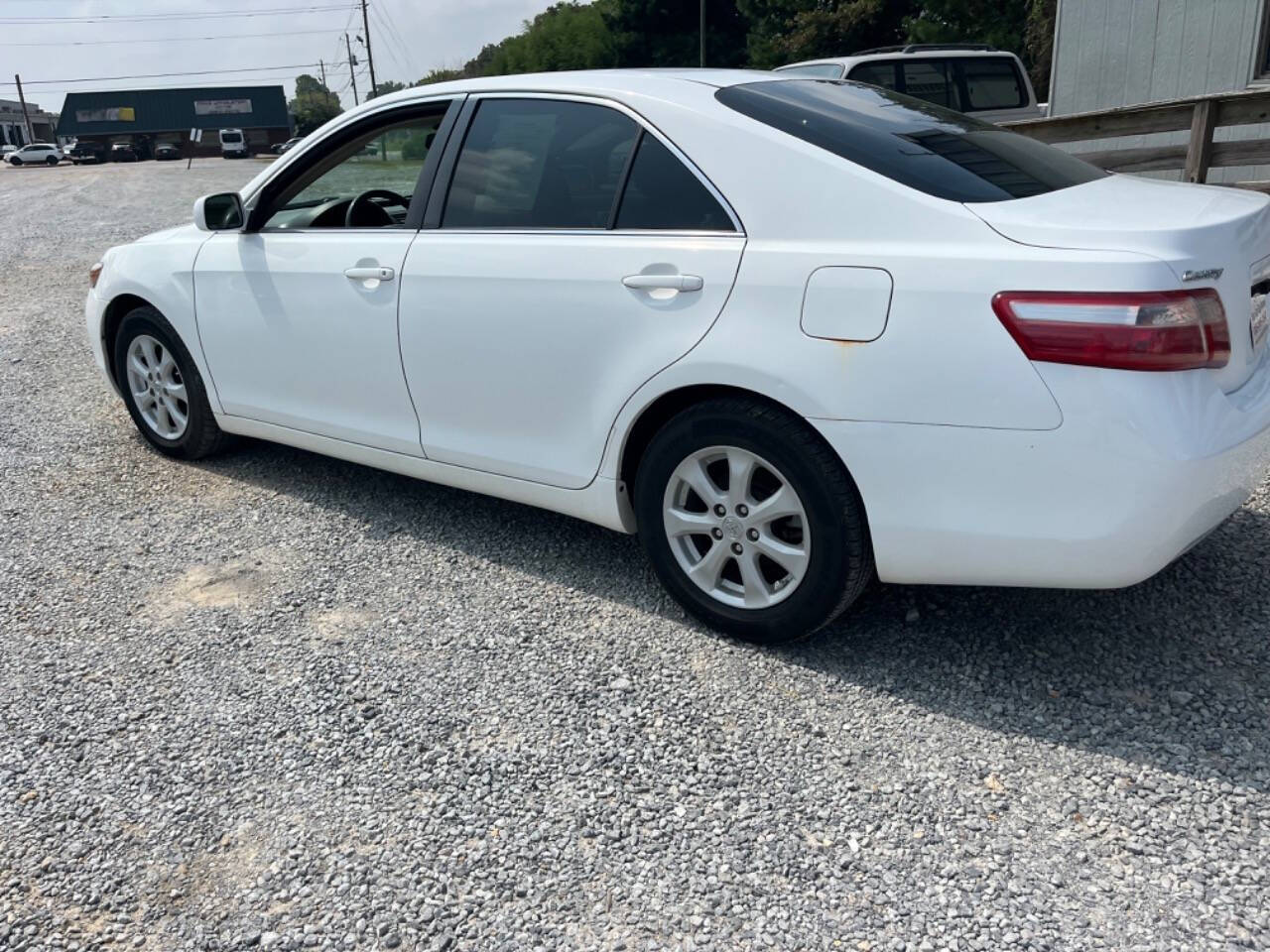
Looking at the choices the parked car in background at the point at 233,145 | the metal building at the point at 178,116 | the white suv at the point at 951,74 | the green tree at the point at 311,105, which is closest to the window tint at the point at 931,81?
the white suv at the point at 951,74

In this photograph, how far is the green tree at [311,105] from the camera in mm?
85238

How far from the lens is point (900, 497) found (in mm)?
2779

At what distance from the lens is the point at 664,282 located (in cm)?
308

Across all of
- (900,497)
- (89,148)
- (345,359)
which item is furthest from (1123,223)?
(89,148)

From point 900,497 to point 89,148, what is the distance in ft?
250

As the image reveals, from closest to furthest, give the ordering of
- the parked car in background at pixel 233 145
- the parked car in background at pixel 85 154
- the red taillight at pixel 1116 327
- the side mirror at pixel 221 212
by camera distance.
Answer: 1. the red taillight at pixel 1116 327
2. the side mirror at pixel 221 212
3. the parked car in background at pixel 85 154
4. the parked car in background at pixel 233 145

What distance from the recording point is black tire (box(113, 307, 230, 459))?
15.5 feet

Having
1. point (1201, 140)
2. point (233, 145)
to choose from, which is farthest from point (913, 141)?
point (233, 145)

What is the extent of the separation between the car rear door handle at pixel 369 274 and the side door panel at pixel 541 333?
79 millimetres

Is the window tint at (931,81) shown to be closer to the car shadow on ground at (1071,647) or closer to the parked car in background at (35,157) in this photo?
the car shadow on ground at (1071,647)

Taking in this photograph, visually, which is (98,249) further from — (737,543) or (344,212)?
(737,543)

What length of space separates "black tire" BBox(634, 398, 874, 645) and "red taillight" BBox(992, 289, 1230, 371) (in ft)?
1.99

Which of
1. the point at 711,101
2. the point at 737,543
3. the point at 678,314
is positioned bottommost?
the point at 737,543

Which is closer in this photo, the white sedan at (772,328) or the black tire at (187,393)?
the white sedan at (772,328)
